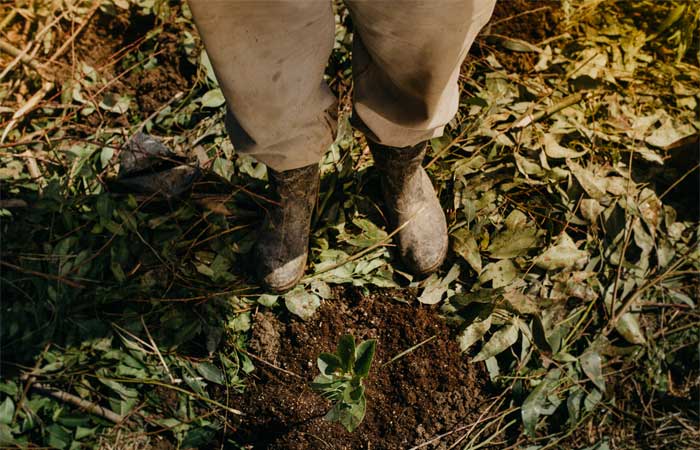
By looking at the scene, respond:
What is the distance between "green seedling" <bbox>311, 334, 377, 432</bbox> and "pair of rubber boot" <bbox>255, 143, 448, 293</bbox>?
324 mm

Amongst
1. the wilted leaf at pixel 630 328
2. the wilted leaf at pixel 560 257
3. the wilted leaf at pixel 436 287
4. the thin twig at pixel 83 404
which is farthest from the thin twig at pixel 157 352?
the wilted leaf at pixel 630 328

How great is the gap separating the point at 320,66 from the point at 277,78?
111 mm

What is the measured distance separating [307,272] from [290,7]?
883mm

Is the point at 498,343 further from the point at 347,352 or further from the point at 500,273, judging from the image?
the point at 347,352

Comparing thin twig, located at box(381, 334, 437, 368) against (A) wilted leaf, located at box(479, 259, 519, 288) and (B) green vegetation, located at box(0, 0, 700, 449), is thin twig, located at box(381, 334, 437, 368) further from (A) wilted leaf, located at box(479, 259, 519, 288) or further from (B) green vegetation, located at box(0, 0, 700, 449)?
(A) wilted leaf, located at box(479, 259, 519, 288)

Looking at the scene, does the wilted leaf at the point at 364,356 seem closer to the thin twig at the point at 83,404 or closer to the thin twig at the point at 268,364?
the thin twig at the point at 268,364

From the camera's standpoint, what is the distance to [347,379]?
1.29 metres

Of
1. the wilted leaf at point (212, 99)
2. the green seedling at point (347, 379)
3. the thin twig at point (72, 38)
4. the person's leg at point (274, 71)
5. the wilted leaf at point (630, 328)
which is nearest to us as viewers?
the person's leg at point (274, 71)

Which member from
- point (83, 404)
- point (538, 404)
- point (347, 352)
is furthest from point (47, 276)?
point (538, 404)

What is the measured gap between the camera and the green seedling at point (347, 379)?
1.24 meters

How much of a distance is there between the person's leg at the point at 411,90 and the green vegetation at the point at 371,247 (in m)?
0.11

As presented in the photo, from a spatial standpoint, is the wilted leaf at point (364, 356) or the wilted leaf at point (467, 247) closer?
the wilted leaf at point (364, 356)

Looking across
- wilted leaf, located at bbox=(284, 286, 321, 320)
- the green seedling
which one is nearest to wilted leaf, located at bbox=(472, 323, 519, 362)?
the green seedling

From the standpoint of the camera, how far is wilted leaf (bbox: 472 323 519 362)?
4.75ft
